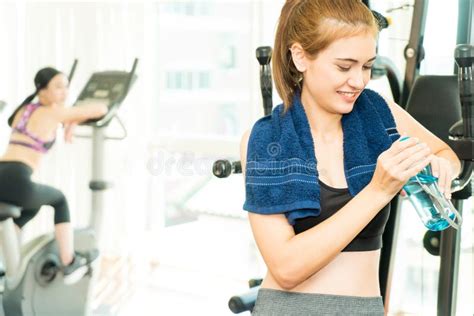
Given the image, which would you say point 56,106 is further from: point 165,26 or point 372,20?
point 372,20

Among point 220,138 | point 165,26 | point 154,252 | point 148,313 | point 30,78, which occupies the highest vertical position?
point 165,26

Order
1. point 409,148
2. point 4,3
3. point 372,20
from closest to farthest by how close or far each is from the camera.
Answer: point 409,148 < point 372,20 < point 4,3

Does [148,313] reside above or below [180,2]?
below

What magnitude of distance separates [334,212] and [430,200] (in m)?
0.20

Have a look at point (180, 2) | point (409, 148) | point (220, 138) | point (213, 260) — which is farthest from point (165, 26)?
point (409, 148)

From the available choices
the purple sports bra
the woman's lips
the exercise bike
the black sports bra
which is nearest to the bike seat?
the exercise bike

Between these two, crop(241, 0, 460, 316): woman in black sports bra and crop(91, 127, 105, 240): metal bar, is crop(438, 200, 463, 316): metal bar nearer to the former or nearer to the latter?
crop(241, 0, 460, 316): woman in black sports bra

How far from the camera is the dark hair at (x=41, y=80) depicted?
236 cm

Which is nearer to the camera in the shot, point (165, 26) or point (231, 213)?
point (165, 26)

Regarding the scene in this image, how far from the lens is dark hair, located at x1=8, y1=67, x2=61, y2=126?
7.73 feet

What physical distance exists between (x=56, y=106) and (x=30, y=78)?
143 millimetres

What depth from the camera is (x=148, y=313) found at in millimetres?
2896

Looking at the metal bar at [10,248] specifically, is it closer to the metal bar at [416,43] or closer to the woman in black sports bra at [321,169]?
the woman in black sports bra at [321,169]

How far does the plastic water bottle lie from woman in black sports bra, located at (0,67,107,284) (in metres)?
1.55
